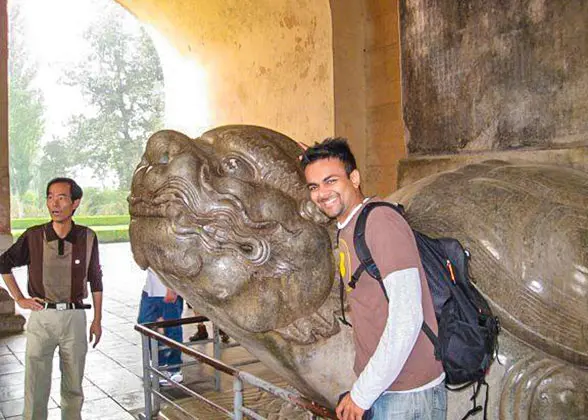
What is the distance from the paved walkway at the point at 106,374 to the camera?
499cm

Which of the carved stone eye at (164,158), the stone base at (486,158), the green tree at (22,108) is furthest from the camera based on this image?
the green tree at (22,108)

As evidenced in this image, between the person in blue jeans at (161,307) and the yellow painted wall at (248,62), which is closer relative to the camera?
the person in blue jeans at (161,307)

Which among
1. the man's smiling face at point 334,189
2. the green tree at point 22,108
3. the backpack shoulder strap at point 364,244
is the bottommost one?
the backpack shoulder strap at point 364,244

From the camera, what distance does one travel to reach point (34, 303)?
3.93m

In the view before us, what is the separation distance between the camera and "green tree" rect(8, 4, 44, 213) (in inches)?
1224

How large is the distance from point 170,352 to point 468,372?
15.2 ft

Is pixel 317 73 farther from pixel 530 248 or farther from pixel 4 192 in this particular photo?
pixel 530 248

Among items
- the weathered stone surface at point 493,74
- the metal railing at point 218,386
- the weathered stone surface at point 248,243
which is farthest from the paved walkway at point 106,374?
the weathered stone surface at point 493,74

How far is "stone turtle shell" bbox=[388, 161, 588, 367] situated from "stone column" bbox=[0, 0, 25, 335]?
7.40m

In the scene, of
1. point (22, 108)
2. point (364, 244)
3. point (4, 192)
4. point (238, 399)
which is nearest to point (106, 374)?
point (4, 192)

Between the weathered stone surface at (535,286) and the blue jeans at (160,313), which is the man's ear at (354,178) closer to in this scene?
the weathered stone surface at (535,286)

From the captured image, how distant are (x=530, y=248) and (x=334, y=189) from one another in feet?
2.15

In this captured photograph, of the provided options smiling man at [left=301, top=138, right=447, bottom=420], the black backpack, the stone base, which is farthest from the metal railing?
the stone base

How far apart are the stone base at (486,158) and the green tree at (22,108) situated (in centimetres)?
3150
